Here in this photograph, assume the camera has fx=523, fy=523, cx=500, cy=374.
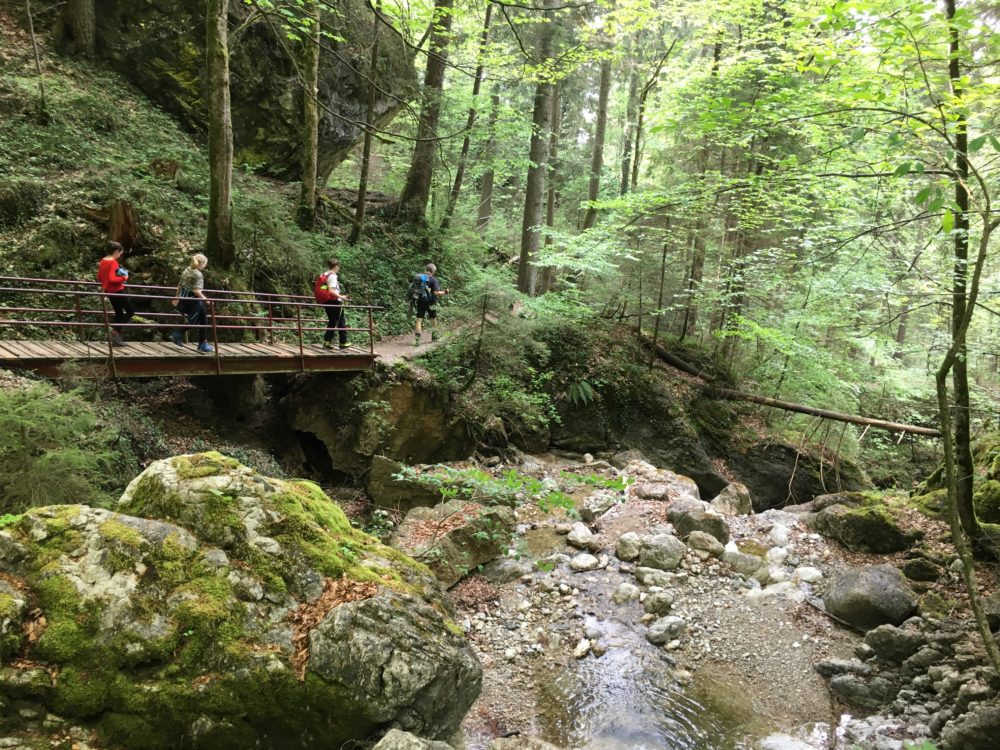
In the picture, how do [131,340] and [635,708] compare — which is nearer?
[635,708]

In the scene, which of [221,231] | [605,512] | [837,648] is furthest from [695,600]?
[221,231]

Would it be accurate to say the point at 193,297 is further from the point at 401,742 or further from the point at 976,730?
the point at 976,730

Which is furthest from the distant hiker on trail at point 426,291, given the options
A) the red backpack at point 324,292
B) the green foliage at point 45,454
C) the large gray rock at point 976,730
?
the large gray rock at point 976,730

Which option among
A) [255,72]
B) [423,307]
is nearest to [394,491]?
[423,307]

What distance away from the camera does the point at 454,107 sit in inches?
707

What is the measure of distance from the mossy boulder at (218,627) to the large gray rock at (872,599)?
220 inches

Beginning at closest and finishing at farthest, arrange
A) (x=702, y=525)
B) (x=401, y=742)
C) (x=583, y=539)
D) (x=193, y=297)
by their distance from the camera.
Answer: (x=401, y=742), (x=193, y=297), (x=583, y=539), (x=702, y=525)

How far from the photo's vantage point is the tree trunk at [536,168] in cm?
1550

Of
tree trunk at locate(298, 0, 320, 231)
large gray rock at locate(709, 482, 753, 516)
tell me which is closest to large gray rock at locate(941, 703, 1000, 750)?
large gray rock at locate(709, 482, 753, 516)

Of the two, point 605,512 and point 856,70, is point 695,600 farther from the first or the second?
point 856,70

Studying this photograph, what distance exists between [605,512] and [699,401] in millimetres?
6511

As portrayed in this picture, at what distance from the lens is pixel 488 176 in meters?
25.6

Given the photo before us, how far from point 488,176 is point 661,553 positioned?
21.7m

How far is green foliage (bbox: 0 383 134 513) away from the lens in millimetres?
4805
